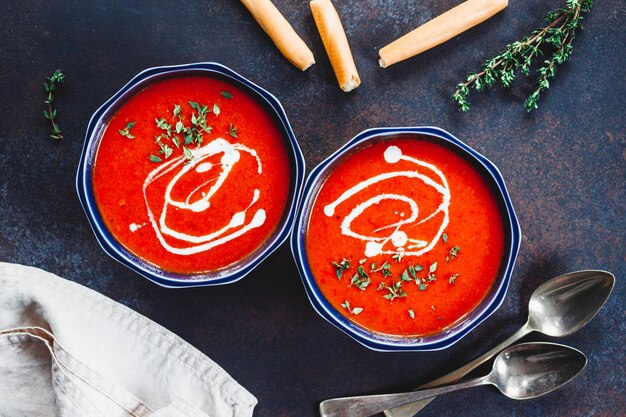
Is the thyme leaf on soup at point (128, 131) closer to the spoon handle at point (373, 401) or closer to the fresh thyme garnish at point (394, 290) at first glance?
the fresh thyme garnish at point (394, 290)

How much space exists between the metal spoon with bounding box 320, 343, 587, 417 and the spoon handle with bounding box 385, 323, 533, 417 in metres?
0.03

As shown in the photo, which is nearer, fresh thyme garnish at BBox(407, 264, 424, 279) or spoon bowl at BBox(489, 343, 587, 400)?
fresh thyme garnish at BBox(407, 264, 424, 279)

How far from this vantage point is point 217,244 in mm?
2318

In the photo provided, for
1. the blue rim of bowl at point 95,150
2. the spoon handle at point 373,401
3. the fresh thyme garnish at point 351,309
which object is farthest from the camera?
the spoon handle at point 373,401

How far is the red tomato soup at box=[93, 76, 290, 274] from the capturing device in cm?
226

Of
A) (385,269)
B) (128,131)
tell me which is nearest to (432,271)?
(385,269)

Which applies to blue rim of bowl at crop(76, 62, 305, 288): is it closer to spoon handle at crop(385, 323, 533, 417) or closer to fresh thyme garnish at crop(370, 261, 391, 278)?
fresh thyme garnish at crop(370, 261, 391, 278)

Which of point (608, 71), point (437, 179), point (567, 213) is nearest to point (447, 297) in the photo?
point (437, 179)

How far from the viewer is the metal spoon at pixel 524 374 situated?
2.48 meters

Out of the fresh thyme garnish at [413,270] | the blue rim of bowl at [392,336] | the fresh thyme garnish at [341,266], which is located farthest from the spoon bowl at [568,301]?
the fresh thyme garnish at [341,266]

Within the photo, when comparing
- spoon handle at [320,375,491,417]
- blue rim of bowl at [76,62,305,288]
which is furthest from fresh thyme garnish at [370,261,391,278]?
spoon handle at [320,375,491,417]

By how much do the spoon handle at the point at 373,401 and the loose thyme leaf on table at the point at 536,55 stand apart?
3.45 ft

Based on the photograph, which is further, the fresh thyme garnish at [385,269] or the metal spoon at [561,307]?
the metal spoon at [561,307]

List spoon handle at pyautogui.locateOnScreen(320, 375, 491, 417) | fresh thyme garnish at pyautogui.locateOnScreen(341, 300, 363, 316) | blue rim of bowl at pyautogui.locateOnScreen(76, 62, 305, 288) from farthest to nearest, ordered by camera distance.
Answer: spoon handle at pyautogui.locateOnScreen(320, 375, 491, 417) → fresh thyme garnish at pyautogui.locateOnScreen(341, 300, 363, 316) → blue rim of bowl at pyautogui.locateOnScreen(76, 62, 305, 288)
